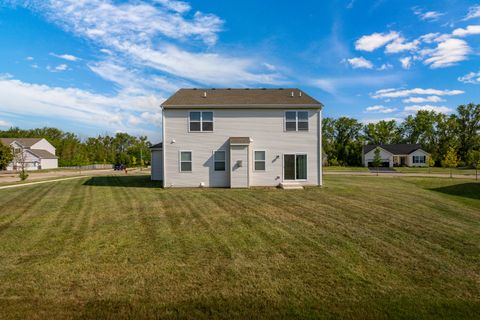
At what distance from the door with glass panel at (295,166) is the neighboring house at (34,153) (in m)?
54.6

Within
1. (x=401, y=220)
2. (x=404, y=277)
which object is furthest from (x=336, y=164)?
(x=404, y=277)

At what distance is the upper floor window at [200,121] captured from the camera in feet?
54.2

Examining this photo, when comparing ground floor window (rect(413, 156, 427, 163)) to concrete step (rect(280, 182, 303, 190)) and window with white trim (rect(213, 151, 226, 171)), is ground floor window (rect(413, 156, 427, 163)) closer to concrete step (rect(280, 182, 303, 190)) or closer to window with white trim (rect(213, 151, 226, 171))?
concrete step (rect(280, 182, 303, 190))

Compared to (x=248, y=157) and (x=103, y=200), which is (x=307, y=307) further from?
(x=248, y=157)

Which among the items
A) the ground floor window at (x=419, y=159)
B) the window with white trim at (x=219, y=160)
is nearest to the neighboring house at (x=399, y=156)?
the ground floor window at (x=419, y=159)

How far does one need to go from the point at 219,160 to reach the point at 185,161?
2.13 metres

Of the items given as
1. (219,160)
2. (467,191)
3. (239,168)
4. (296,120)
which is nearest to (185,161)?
(219,160)

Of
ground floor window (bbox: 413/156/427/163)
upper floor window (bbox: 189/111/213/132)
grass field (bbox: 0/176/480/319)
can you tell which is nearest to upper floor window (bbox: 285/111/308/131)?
upper floor window (bbox: 189/111/213/132)

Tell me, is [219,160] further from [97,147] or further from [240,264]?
[97,147]

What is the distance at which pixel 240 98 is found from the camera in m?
17.2

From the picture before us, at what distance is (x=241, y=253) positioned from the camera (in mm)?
5734

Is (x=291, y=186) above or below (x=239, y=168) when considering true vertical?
below

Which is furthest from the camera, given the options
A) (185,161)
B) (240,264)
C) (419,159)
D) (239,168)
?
(419,159)

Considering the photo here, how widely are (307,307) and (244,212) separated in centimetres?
588
